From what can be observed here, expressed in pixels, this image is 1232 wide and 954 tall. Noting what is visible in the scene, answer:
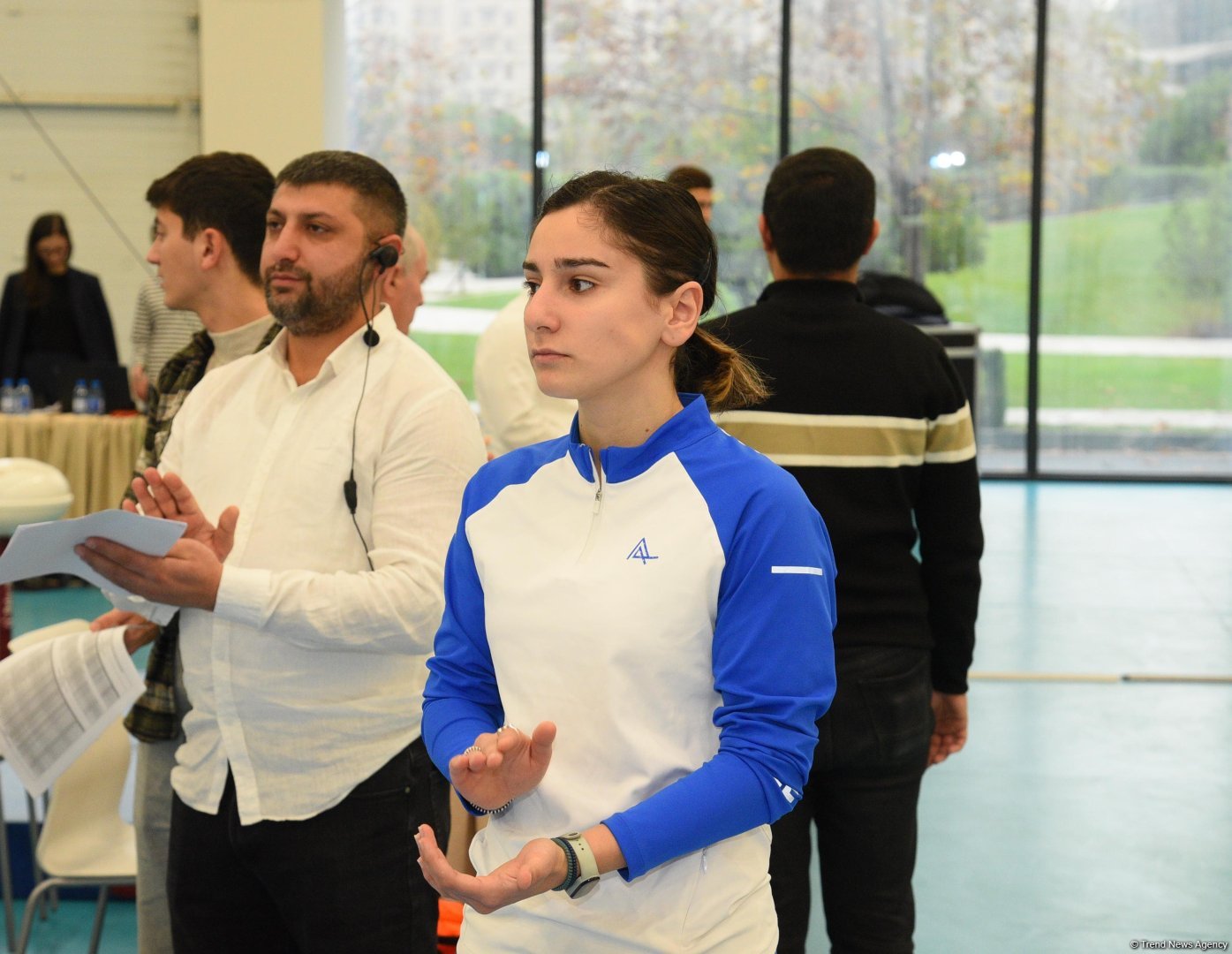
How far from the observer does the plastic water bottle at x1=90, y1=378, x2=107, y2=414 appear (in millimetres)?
7020

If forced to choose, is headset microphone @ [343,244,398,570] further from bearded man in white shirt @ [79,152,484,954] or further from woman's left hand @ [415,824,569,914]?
woman's left hand @ [415,824,569,914]

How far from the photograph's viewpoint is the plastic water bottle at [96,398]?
7020 mm

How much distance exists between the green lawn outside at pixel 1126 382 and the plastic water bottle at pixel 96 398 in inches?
260

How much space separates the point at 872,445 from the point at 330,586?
36.3 inches

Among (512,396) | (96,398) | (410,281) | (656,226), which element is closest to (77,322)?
(96,398)

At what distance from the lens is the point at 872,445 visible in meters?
2.31

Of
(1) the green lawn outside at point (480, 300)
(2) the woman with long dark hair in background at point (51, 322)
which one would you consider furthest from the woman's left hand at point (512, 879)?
(1) the green lawn outside at point (480, 300)

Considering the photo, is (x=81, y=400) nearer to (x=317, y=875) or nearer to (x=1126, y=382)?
(x=317, y=875)

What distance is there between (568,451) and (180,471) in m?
0.91

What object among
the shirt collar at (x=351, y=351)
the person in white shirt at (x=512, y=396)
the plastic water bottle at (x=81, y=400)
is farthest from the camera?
the plastic water bottle at (x=81, y=400)

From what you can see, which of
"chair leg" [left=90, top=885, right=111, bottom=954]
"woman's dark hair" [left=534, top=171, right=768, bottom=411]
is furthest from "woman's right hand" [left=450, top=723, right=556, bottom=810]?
"chair leg" [left=90, top=885, right=111, bottom=954]

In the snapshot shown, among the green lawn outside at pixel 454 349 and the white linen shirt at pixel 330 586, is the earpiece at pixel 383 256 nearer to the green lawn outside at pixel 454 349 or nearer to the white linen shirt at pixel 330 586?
the white linen shirt at pixel 330 586

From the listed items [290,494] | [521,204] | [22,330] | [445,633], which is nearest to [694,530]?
[445,633]

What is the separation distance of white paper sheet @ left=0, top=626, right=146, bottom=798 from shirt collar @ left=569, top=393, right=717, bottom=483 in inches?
42.3
